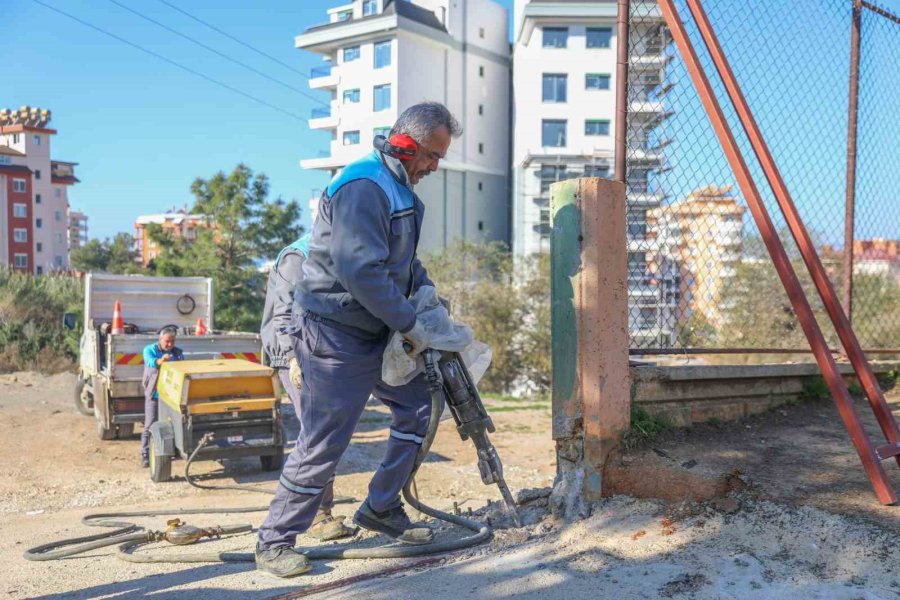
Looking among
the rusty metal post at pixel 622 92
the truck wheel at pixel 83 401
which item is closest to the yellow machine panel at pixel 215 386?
the truck wheel at pixel 83 401

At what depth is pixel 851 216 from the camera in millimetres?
5820

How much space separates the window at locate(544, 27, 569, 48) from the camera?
44.0 metres

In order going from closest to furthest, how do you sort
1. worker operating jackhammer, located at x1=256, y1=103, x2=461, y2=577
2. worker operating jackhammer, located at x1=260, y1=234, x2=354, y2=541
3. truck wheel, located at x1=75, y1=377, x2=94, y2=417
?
worker operating jackhammer, located at x1=256, y1=103, x2=461, y2=577, worker operating jackhammer, located at x1=260, y1=234, x2=354, y2=541, truck wheel, located at x1=75, y1=377, x2=94, y2=417

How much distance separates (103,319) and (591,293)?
9.12m

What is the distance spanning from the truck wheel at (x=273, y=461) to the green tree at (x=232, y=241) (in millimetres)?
18715

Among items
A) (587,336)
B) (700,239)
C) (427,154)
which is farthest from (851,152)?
(427,154)

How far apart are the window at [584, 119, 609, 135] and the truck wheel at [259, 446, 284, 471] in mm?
37704

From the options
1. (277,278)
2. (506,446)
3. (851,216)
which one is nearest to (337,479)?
(506,446)

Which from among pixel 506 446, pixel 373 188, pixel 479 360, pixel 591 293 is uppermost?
pixel 373 188

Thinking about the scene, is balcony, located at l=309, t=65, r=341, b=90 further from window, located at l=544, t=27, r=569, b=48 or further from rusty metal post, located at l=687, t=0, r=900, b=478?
rusty metal post, located at l=687, t=0, r=900, b=478

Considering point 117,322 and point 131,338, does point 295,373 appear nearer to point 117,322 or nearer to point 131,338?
point 131,338

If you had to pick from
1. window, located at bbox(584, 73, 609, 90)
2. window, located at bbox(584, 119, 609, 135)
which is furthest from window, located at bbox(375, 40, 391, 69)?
window, located at bbox(584, 119, 609, 135)

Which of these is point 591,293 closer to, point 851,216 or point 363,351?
point 363,351

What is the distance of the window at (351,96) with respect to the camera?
148ft
